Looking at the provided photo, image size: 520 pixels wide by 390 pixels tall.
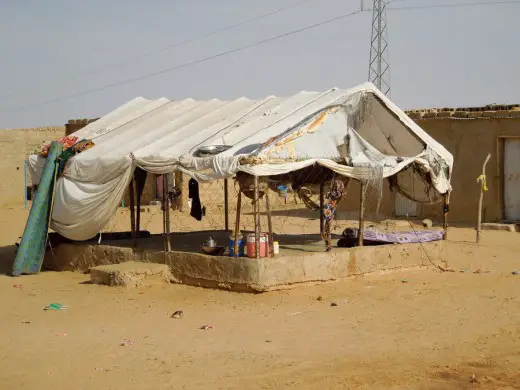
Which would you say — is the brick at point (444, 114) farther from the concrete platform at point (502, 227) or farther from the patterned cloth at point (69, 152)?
the patterned cloth at point (69, 152)

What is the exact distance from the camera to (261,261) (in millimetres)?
10617

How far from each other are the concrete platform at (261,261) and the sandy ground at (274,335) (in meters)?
0.18

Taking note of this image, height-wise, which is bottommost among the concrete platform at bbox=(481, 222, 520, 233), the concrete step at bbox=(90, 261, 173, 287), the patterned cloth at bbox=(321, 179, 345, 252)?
the concrete step at bbox=(90, 261, 173, 287)

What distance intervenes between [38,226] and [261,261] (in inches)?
186

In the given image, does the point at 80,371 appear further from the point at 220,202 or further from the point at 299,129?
the point at 220,202

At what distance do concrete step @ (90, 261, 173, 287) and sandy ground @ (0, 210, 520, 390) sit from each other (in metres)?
0.22

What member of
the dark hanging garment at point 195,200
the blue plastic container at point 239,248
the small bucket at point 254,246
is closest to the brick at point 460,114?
the dark hanging garment at point 195,200

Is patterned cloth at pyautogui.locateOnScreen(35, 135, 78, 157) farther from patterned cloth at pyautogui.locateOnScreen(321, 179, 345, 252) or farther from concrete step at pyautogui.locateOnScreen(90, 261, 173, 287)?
patterned cloth at pyautogui.locateOnScreen(321, 179, 345, 252)

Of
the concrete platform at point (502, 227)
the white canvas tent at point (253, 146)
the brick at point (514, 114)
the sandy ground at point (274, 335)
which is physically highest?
the brick at point (514, 114)

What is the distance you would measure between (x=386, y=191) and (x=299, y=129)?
31.8 ft

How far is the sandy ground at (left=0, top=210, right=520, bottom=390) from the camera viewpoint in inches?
275

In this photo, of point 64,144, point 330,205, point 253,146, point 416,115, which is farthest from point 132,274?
point 416,115

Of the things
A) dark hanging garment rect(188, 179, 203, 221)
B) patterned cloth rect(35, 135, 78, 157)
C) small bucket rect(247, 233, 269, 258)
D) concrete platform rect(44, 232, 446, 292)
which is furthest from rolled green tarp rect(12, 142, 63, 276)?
small bucket rect(247, 233, 269, 258)

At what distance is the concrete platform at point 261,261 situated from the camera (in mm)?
10750
